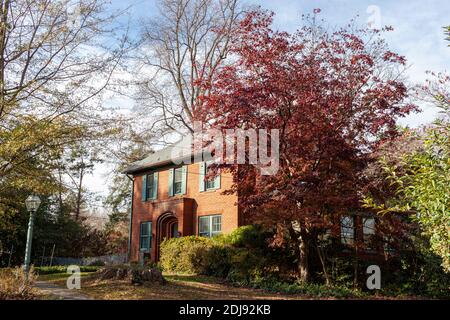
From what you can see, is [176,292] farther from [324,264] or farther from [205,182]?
[205,182]

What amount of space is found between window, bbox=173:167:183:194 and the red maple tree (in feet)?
31.6

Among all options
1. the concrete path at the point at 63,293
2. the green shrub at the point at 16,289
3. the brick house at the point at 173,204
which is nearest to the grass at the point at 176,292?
the concrete path at the point at 63,293

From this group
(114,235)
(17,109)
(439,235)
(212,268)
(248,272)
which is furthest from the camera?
(114,235)

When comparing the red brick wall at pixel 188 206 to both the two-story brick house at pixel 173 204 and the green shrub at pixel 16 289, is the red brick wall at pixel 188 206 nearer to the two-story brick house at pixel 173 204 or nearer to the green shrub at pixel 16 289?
the two-story brick house at pixel 173 204


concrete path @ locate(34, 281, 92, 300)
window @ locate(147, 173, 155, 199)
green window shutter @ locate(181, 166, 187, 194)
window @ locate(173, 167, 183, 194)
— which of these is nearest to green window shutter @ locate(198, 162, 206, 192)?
green window shutter @ locate(181, 166, 187, 194)

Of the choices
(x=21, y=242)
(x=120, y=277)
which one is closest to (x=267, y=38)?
(x=120, y=277)

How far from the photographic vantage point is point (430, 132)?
547 centimetres

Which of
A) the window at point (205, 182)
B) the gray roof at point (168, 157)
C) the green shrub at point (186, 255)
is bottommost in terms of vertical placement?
the green shrub at point (186, 255)

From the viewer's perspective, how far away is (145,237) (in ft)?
82.0

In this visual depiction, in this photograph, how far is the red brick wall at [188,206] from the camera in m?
19.9
